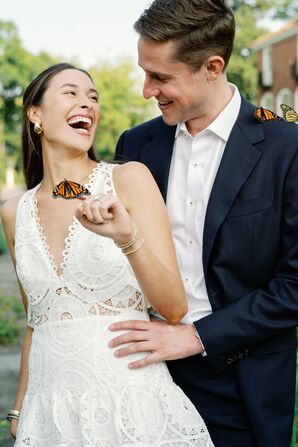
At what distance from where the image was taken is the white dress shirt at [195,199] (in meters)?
2.93

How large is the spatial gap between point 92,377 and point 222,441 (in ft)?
2.29

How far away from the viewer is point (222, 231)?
282 centimetres

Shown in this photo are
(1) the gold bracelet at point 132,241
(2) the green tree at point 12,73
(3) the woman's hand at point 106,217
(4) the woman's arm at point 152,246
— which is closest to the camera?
(3) the woman's hand at point 106,217

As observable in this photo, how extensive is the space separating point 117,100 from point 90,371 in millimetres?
41639

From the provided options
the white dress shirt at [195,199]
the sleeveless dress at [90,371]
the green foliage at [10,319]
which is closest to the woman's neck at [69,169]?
the sleeveless dress at [90,371]

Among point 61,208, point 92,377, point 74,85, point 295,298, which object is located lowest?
point 92,377

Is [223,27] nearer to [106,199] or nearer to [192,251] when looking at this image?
[192,251]

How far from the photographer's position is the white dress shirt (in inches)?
115

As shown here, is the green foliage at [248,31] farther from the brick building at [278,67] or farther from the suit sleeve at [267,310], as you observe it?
the suit sleeve at [267,310]

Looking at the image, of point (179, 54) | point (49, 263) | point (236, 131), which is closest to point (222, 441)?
point (49, 263)

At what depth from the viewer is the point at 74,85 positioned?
9.86 ft

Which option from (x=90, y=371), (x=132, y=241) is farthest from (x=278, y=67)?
(x=132, y=241)

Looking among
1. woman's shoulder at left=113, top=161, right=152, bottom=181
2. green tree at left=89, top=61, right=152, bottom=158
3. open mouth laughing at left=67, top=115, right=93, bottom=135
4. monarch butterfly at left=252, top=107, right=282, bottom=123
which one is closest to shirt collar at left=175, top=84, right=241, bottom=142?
monarch butterfly at left=252, top=107, right=282, bottom=123

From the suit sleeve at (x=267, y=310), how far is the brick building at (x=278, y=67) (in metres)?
32.4
